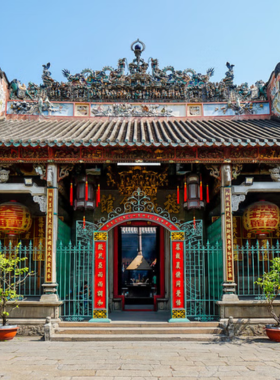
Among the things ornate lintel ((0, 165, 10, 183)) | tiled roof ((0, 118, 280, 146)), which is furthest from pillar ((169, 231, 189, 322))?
ornate lintel ((0, 165, 10, 183))

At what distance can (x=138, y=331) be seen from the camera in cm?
807

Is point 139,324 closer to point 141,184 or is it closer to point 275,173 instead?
point 141,184

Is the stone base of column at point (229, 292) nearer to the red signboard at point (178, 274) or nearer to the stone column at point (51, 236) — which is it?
the red signboard at point (178, 274)

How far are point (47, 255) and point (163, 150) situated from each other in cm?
319

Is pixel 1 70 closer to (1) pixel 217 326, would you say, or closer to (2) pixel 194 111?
(2) pixel 194 111

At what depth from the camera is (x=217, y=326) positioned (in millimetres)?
8242

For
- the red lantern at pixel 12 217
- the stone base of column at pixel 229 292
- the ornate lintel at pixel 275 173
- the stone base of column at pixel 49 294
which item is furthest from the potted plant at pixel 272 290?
the red lantern at pixel 12 217

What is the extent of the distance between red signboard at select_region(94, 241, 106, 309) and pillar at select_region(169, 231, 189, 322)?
1.34 m

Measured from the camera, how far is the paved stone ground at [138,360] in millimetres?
5391

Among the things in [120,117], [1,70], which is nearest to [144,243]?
[120,117]

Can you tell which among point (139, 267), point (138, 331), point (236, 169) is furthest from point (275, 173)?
point (139, 267)

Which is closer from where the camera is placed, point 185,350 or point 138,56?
point 185,350

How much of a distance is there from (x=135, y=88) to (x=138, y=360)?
7.50m

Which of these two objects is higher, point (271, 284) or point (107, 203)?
point (107, 203)
